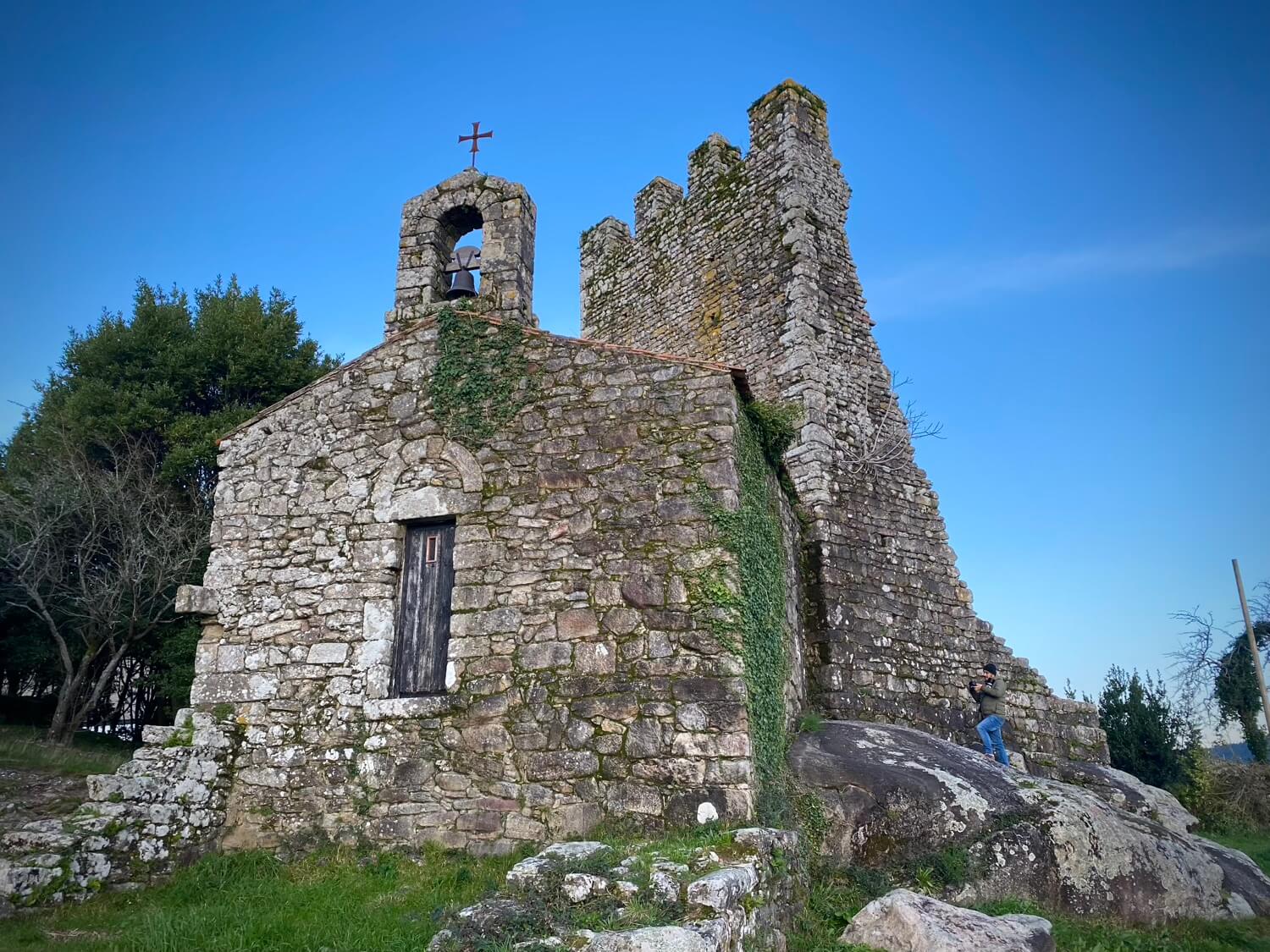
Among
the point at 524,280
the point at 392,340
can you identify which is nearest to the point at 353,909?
the point at 392,340

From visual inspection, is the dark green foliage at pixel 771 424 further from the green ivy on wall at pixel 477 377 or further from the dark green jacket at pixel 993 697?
the dark green jacket at pixel 993 697

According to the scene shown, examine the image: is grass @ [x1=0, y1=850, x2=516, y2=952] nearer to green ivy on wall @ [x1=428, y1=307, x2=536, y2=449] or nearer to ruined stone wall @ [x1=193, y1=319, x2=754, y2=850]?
ruined stone wall @ [x1=193, y1=319, x2=754, y2=850]

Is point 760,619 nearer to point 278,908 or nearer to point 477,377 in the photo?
point 477,377

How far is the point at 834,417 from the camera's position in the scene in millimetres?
12797

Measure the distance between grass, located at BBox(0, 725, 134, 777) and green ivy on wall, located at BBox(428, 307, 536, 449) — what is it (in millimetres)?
7866

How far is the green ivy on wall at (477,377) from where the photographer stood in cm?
820

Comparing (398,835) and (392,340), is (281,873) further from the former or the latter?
(392,340)

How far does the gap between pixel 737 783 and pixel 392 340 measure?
5546 millimetres

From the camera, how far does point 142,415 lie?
1683cm

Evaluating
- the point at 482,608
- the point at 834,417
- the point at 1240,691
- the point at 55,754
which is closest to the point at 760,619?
the point at 482,608

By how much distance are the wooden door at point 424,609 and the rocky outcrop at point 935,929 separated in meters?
4.01

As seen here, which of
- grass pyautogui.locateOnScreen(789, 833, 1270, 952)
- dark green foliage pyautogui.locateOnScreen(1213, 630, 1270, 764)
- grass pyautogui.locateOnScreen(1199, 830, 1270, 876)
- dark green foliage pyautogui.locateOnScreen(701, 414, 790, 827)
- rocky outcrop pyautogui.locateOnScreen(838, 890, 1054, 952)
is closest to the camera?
rocky outcrop pyautogui.locateOnScreen(838, 890, 1054, 952)

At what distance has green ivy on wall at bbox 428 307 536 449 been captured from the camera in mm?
8195

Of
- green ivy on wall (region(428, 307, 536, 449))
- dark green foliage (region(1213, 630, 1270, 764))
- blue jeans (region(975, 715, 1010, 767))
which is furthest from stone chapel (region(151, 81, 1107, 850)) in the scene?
dark green foliage (region(1213, 630, 1270, 764))
